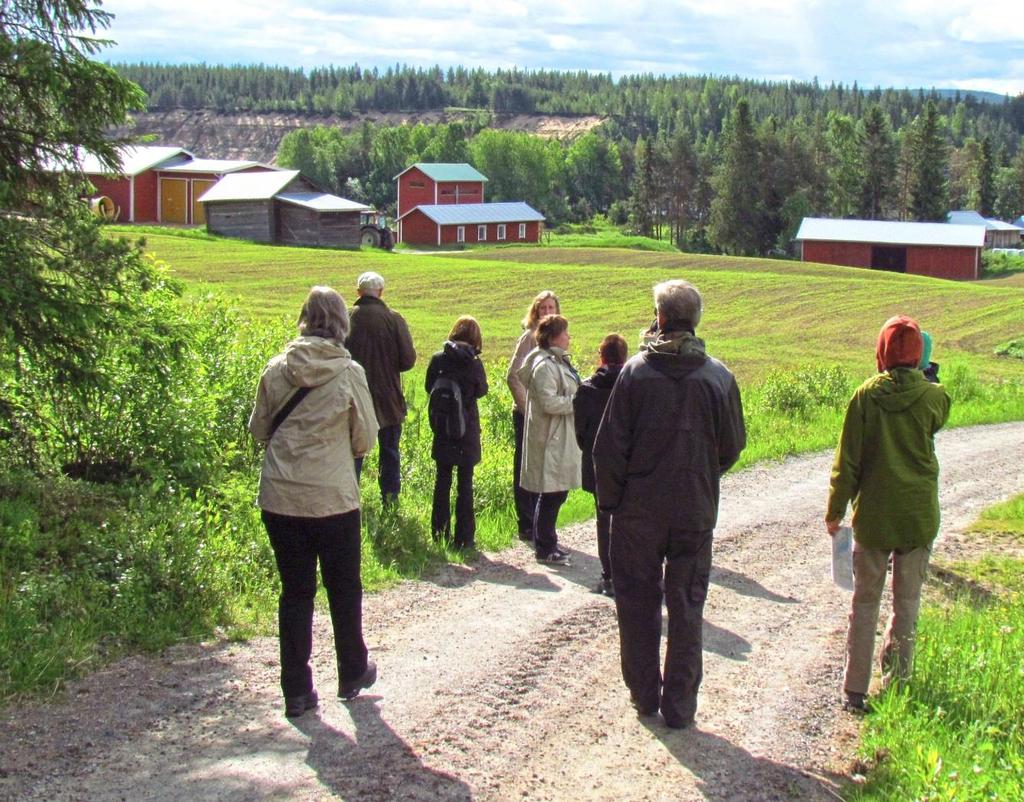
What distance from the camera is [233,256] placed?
55000 mm

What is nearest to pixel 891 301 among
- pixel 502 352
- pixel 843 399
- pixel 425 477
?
pixel 502 352

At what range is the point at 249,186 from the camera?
234 ft

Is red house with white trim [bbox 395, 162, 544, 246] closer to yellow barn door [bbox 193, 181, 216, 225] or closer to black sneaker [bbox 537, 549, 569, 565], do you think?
yellow barn door [bbox 193, 181, 216, 225]

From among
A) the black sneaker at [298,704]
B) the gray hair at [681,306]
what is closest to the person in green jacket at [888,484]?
the gray hair at [681,306]

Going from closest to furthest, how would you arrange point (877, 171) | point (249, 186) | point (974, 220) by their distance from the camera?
point (249, 186), point (877, 171), point (974, 220)

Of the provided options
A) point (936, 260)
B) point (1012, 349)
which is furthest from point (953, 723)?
point (936, 260)

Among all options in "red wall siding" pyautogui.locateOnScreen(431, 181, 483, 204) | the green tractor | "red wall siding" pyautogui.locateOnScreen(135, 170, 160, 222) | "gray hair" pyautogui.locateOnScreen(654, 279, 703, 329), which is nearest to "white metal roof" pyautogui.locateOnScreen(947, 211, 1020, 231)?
"red wall siding" pyautogui.locateOnScreen(431, 181, 483, 204)

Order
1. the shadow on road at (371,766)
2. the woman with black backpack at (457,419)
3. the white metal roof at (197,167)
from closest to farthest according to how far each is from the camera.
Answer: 1. the shadow on road at (371,766)
2. the woman with black backpack at (457,419)
3. the white metal roof at (197,167)

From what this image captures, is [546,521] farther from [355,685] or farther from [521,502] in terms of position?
[355,685]

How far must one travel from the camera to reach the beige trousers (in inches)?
230

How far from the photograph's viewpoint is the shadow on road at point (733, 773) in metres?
4.84

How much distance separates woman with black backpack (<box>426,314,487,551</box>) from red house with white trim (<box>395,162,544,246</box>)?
76.9 meters

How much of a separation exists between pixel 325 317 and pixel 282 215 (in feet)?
220

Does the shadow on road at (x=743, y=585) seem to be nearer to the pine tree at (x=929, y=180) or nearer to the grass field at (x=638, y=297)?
the grass field at (x=638, y=297)
